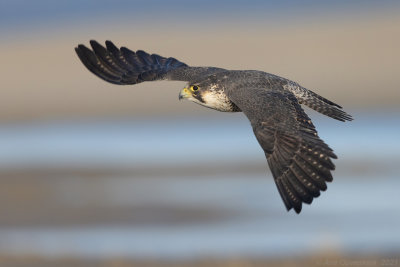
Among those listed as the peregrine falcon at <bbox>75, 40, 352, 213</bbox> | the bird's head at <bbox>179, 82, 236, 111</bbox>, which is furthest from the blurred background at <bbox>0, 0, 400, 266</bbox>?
the peregrine falcon at <bbox>75, 40, 352, 213</bbox>

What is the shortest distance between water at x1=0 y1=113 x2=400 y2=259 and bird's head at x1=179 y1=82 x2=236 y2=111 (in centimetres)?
175

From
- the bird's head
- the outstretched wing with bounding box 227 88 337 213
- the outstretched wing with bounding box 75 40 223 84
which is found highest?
the outstretched wing with bounding box 75 40 223 84

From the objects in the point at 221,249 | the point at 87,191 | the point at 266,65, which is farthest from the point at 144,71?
the point at 266,65

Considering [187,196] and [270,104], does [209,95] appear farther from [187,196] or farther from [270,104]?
[187,196]

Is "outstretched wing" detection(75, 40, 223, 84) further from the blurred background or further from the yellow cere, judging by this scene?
the blurred background

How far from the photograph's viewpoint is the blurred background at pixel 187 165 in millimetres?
13062

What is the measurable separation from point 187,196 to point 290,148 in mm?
6279

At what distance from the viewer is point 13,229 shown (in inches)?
567

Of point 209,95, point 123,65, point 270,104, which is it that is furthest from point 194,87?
point 270,104

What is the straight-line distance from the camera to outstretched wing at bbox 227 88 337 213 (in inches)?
383

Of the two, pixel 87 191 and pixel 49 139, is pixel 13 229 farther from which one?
pixel 49 139

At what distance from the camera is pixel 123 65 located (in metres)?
13.1

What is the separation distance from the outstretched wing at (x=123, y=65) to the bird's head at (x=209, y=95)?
0.70 m

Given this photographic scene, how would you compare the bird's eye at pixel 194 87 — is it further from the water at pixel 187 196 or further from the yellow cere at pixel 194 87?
the water at pixel 187 196
